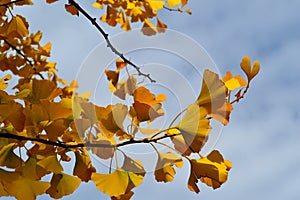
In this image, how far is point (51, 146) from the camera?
75 centimetres

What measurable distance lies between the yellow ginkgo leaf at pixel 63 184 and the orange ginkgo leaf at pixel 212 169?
0.23m

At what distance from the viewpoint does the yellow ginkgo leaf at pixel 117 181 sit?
720 millimetres

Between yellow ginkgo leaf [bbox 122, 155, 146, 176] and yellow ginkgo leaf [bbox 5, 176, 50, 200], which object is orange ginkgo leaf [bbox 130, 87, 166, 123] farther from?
yellow ginkgo leaf [bbox 5, 176, 50, 200]

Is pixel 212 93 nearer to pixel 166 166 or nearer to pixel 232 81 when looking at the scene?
pixel 232 81

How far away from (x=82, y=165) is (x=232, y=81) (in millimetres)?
303

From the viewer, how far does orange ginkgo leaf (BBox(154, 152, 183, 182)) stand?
0.77 meters

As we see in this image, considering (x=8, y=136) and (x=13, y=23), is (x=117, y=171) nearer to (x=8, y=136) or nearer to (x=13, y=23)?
(x=8, y=136)

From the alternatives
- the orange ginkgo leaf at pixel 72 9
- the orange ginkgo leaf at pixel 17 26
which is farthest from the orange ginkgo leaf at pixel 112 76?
the orange ginkgo leaf at pixel 72 9

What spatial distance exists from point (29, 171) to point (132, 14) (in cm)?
122

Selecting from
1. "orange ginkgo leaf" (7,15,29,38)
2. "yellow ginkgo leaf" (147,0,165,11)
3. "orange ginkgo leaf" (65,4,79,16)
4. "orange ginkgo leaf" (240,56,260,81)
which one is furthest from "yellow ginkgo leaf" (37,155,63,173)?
"yellow ginkgo leaf" (147,0,165,11)

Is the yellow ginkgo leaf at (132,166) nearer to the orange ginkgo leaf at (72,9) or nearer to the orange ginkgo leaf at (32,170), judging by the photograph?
the orange ginkgo leaf at (32,170)

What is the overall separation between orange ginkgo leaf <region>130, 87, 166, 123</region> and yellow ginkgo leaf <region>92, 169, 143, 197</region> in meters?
0.09

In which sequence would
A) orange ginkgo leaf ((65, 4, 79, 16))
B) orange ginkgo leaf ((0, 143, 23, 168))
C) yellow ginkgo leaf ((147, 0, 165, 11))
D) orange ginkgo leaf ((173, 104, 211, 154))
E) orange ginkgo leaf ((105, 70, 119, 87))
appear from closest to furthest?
orange ginkgo leaf ((173, 104, 211, 154)) → orange ginkgo leaf ((0, 143, 23, 168)) → orange ginkgo leaf ((105, 70, 119, 87)) → orange ginkgo leaf ((65, 4, 79, 16)) → yellow ginkgo leaf ((147, 0, 165, 11))

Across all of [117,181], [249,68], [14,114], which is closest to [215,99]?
[249,68]
